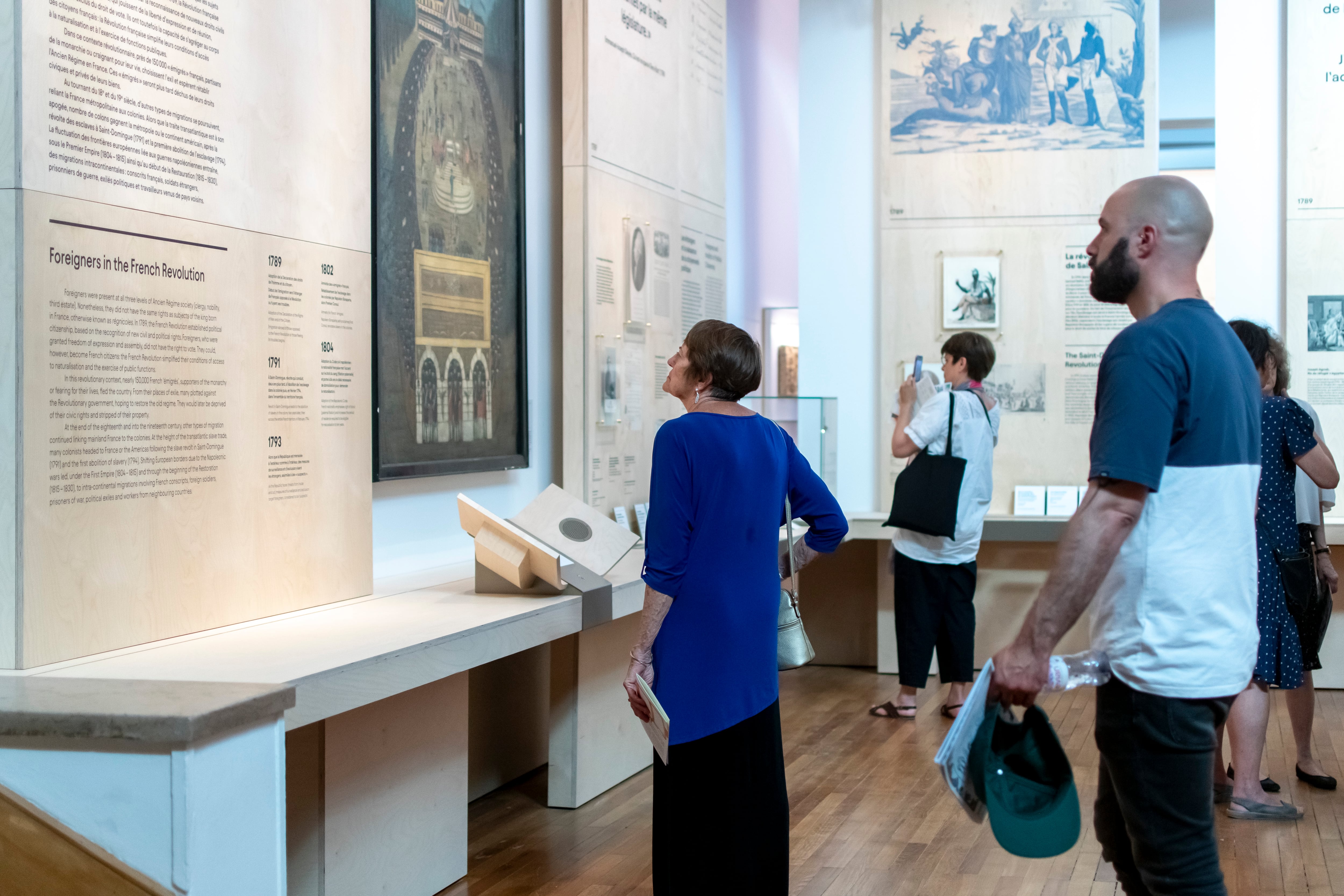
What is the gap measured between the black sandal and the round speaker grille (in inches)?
106

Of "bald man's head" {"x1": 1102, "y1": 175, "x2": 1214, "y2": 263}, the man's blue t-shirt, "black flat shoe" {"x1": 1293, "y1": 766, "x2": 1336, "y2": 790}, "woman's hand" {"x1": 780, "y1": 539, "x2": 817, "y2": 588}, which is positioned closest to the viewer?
the man's blue t-shirt

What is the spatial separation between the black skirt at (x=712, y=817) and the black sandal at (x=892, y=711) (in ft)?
10.3

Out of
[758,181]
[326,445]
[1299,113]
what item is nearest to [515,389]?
[326,445]

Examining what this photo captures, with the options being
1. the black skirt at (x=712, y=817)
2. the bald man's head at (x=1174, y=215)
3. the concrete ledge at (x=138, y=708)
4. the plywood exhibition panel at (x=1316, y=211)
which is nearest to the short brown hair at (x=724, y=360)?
the black skirt at (x=712, y=817)

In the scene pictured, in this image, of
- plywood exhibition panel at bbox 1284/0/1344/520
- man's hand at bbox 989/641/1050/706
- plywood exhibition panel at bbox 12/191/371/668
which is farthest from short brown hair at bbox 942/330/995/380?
man's hand at bbox 989/641/1050/706

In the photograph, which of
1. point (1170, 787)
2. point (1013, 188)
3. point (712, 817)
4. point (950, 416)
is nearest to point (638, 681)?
point (712, 817)

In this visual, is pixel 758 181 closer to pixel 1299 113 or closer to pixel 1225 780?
pixel 1299 113

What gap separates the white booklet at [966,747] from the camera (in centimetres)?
216

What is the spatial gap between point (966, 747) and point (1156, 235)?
3.33 feet

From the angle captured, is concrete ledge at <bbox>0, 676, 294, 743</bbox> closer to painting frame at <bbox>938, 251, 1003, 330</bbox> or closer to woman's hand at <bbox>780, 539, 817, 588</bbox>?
woman's hand at <bbox>780, 539, 817, 588</bbox>

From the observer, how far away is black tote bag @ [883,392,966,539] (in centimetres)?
573

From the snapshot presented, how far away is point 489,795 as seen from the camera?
4715 mm

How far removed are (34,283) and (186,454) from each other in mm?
600

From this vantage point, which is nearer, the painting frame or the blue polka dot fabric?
the blue polka dot fabric
